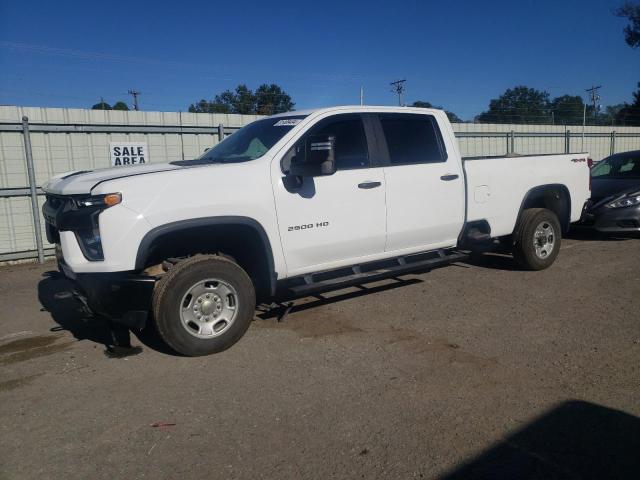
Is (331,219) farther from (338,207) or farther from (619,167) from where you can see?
(619,167)

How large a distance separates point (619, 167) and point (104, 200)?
9.72m

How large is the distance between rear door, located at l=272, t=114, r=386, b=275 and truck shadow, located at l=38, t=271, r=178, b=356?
58.4 inches

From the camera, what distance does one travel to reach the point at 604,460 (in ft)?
9.80

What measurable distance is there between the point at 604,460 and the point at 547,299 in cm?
328

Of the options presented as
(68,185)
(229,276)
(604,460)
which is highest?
(68,185)

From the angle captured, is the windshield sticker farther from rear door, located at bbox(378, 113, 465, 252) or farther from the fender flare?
the fender flare

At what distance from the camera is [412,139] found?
6.01 meters

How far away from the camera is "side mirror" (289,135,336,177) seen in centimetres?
470

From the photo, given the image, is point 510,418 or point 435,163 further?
A: point 435,163

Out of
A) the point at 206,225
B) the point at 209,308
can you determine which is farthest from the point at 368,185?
the point at 209,308

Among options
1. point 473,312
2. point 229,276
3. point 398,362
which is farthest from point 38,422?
point 473,312

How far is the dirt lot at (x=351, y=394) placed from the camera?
3072 millimetres

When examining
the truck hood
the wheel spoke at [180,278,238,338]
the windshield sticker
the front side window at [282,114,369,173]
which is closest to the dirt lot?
the wheel spoke at [180,278,238,338]

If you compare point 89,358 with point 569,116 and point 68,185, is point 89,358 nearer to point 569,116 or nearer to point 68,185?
point 68,185
